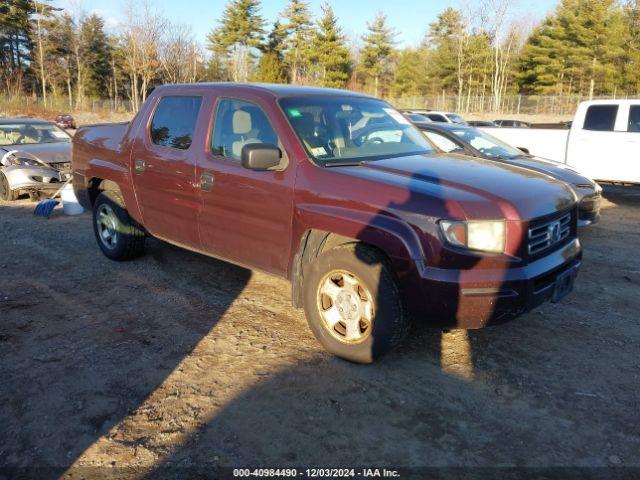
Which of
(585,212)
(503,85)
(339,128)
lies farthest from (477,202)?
(503,85)

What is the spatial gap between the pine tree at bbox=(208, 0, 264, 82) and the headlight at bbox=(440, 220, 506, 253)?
2255 inches

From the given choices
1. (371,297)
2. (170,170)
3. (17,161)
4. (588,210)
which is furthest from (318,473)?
(17,161)

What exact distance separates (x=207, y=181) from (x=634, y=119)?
9.28m

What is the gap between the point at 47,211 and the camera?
8.44 metres

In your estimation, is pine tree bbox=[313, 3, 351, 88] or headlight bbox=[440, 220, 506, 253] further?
pine tree bbox=[313, 3, 351, 88]

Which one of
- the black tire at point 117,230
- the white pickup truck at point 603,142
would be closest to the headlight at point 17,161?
the black tire at point 117,230

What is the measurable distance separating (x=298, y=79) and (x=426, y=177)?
5730 centimetres

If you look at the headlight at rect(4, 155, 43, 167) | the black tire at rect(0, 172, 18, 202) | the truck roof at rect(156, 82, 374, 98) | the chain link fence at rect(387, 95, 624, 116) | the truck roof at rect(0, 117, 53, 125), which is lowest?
the black tire at rect(0, 172, 18, 202)

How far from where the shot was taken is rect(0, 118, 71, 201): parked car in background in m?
9.61

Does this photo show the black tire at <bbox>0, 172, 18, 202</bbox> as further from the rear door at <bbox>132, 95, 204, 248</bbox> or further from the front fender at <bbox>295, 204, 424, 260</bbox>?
the front fender at <bbox>295, 204, 424, 260</bbox>

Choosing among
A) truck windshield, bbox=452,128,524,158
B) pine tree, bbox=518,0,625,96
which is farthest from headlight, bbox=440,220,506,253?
pine tree, bbox=518,0,625,96

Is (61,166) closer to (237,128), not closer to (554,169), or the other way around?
(237,128)

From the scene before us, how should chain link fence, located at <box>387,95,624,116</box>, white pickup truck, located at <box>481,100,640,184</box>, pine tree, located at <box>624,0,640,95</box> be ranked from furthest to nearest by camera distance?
1. pine tree, located at <box>624,0,640,95</box>
2. chain link fence, located at <box>387,95,624,116</box>
3. white pickup truck, located at <box>481,100,640,184</box>

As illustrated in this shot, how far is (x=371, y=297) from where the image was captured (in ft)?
11.3
